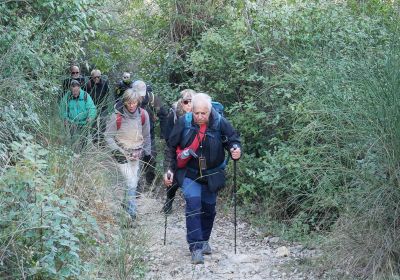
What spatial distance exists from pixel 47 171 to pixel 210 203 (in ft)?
6.68

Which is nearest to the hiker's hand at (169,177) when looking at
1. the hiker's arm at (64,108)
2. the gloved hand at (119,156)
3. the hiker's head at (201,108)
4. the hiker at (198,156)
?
the hiker at (198,156)

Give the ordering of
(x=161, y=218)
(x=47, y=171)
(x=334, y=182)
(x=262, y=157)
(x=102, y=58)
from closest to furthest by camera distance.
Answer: (x=47, y=171)
(x=334, y=182)
(x=161, y=218)
(x=262, y=157)
(x=102, y=58)

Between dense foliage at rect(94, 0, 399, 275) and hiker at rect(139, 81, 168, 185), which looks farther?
hiker at rect(139, 81, 168, 185)

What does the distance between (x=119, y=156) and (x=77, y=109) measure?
163 cm

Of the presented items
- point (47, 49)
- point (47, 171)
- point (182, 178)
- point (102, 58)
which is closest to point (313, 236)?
point (182, 178)

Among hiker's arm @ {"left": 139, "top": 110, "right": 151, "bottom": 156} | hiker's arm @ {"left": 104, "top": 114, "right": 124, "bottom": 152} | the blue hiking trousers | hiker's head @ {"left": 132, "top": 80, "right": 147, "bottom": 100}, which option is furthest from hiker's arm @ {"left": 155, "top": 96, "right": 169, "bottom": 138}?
the blue hiking trousers

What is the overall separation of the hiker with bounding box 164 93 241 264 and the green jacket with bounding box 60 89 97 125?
1.66 metres

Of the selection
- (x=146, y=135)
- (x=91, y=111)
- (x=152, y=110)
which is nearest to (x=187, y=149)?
(x=146, y=135)

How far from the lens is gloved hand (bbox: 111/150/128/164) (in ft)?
28.5

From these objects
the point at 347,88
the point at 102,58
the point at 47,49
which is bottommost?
the point at 347,88

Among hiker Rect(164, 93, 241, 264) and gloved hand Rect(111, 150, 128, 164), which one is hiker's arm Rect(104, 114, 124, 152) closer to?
gloved hand Rect(111, 150, 128, 164)

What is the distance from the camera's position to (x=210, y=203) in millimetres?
8023

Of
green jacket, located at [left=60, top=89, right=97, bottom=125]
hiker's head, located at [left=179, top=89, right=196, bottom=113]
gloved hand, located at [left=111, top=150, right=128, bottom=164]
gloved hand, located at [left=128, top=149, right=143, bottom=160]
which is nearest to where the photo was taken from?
gloved hand, located at [left=111, top=150, right=128, bottom=164]

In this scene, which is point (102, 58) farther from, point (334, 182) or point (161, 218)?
point (334, 182)
